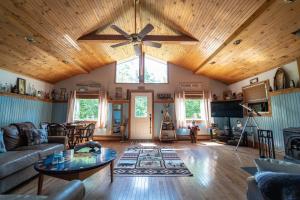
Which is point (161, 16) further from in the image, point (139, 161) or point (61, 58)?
point (139, 161)

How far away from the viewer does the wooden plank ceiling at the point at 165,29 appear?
286cm

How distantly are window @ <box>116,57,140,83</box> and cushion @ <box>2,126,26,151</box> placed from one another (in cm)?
417

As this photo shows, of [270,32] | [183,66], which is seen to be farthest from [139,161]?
[183,66]

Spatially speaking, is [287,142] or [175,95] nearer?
[287,142]

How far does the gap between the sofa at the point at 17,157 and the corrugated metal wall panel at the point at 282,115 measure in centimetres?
556

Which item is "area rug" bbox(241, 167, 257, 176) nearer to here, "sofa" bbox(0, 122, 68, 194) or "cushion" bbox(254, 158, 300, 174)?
"cushion" bbox(254, 158, 300, 174)

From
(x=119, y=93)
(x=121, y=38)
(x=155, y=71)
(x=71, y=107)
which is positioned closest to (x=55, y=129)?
(x=71, y=107)

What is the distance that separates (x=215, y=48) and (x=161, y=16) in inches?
71.1

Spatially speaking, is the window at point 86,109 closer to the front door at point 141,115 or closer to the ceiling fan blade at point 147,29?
the front door at point 141,115

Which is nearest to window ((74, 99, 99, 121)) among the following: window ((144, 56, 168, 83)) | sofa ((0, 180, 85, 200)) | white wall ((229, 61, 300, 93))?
window ((144, 56, 168, 83))

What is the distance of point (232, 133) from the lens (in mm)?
5602

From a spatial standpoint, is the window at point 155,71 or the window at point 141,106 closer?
the window at point 141,106

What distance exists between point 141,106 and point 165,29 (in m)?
3.28

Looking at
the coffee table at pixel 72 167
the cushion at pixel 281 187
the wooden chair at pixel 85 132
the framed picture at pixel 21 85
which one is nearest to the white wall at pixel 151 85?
the framed picture at pixel 21 85
